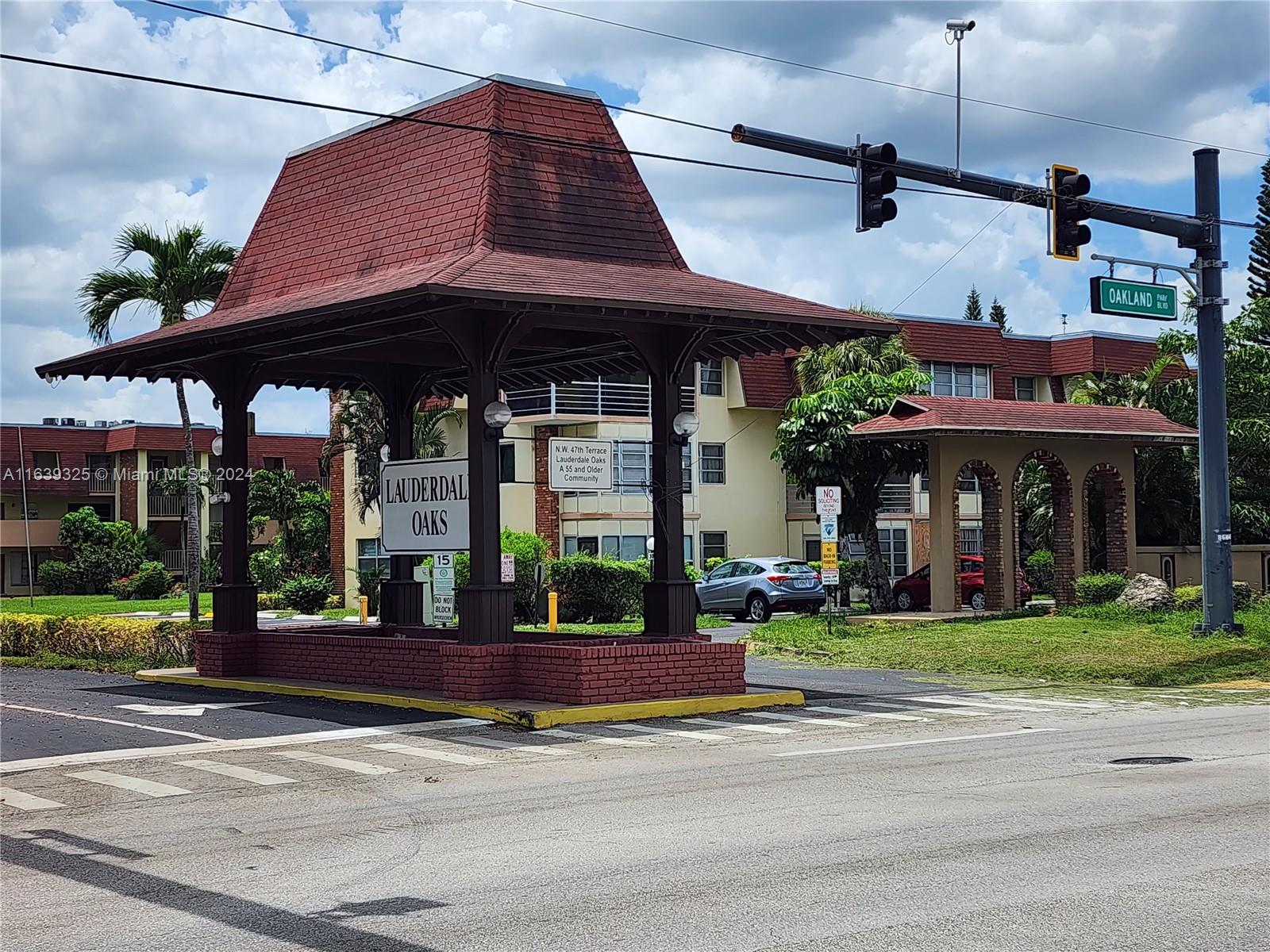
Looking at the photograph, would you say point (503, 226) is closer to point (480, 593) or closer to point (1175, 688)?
point (480, 593)

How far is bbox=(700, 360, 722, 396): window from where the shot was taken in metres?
49.8

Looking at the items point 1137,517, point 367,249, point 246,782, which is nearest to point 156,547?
point 1137,517

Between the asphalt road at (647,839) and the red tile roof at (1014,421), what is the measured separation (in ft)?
56.3

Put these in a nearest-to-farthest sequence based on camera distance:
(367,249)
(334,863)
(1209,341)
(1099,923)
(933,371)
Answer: (1099,923)
(334,863)
(367,249)
(1209,341)
(933,371)

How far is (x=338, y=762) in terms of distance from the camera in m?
13.9

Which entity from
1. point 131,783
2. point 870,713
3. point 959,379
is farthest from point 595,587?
point 131,783

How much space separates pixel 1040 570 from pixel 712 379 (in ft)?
42.4

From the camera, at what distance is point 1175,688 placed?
2119 cm

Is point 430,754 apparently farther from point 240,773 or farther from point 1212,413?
point 1212,413

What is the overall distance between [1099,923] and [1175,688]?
1496 centimetres

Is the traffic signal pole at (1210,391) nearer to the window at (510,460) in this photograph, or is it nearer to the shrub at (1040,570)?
the shrub at (1040,570)

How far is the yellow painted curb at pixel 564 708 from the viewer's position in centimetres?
1639

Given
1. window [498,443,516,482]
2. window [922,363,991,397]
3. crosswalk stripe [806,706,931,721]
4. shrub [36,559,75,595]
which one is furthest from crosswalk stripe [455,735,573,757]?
shrub [36,559,75,595]

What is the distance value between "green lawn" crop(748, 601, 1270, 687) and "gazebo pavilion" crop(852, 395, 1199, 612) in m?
3.38
